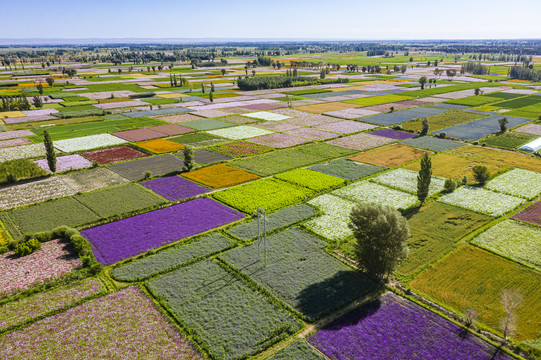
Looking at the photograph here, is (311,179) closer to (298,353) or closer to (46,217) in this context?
(298,353)

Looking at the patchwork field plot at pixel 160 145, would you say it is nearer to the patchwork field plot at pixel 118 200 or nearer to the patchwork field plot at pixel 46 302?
the patchwork field plot at pixel 118 200

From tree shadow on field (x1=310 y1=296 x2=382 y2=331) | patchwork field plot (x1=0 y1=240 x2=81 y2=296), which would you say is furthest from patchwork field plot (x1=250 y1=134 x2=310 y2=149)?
tree shadow on field (x1=310 y1=296 x2=382 y2=331)

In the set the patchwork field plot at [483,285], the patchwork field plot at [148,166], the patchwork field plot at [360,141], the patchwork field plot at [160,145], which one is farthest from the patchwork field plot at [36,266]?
the patchwork field plot at [360,141]

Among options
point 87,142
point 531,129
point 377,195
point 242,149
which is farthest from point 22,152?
point 531,129

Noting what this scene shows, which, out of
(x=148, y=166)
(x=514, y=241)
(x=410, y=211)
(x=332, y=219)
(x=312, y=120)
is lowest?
(x=514, y=241)

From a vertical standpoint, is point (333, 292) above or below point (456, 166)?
below

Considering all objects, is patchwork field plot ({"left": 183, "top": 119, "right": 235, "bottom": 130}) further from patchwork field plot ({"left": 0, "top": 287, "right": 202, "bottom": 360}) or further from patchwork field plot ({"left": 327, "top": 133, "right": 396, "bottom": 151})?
patchwork field plot ({"left": 0, "top": 287, "right": 202, "bottom": 360})
